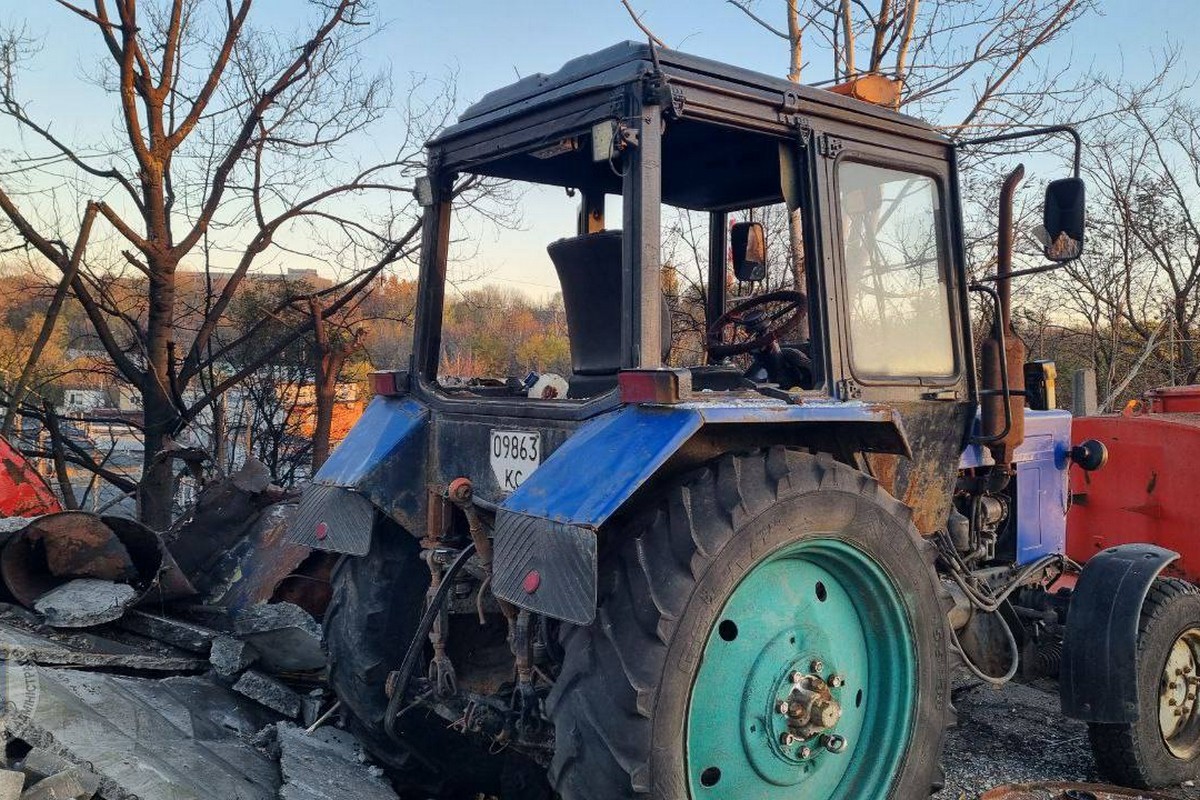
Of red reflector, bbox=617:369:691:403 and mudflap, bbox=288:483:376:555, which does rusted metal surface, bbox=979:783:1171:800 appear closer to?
red reflector, bbox=617:369:691:403

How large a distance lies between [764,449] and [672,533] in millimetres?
489

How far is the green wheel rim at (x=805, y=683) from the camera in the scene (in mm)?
2926

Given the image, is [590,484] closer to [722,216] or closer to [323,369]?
[722,216]

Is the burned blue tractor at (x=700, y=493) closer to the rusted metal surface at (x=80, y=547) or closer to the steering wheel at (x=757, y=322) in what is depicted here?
the steering wheel at (x=757, y=322)

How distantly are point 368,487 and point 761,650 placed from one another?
5.09 feet

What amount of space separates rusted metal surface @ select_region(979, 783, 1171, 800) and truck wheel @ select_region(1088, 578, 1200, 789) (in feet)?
0.31

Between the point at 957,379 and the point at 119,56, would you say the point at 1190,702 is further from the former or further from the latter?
the point at 119,56

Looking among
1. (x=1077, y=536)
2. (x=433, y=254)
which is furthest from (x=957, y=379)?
Result: (x=1077, y=536)

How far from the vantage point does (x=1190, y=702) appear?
444 cm

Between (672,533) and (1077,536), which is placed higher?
(672,533)

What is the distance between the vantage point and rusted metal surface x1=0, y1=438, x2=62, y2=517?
6473 mm

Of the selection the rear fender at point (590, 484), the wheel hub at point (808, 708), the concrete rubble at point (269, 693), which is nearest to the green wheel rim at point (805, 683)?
the wheel hub at point (808, 708)

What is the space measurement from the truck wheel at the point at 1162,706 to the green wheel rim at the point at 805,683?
1.47 meters

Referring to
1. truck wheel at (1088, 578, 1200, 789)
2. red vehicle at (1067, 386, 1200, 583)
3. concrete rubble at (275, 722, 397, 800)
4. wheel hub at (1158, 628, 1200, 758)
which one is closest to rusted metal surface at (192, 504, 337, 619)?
concrete rubble at (275, 722, 397, 800)
